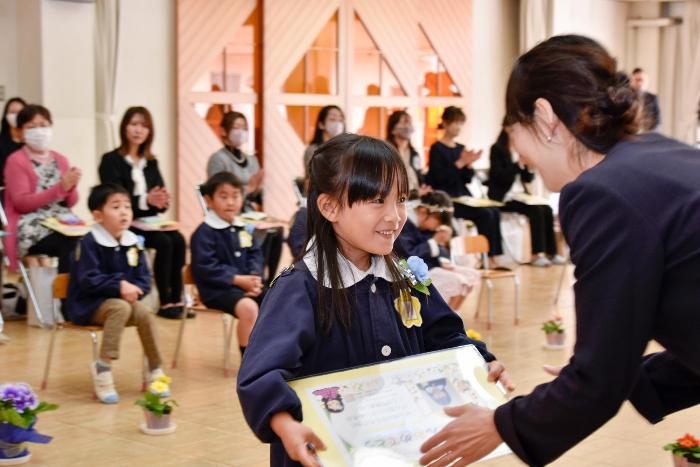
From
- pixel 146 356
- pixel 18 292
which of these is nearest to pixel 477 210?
pixel 18 292

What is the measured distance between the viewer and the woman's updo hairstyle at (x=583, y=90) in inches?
77.2

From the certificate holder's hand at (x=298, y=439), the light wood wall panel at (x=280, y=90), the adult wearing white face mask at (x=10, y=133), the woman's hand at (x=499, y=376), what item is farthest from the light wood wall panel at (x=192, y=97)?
the certificate holder's hand at (x=298, y=439)

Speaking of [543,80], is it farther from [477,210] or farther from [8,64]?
[8,64]

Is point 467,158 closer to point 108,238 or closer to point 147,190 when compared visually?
point 147,190

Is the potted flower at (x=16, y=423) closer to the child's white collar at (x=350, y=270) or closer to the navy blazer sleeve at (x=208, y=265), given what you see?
the navy blazer sleeve at (x=208, y=265)

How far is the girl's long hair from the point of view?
248 cm

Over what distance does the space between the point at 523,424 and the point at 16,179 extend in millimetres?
6188

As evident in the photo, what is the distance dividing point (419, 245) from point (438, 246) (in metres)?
0.52

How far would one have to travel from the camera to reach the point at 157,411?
4953 millimetres

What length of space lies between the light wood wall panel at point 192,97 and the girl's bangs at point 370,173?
8.18 m

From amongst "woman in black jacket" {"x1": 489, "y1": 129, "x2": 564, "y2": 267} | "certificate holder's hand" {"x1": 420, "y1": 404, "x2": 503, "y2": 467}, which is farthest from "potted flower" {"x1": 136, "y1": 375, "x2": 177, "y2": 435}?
"woman in black jacket" {"x1": 489, "y1": 129, "x2": 564, "y2": 267}

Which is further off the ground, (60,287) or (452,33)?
(452,33)

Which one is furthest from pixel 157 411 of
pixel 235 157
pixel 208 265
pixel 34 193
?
pixel 235 157

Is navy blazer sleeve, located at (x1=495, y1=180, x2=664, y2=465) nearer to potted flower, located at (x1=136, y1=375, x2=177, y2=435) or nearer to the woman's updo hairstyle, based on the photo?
the woman's updo hairstyle
